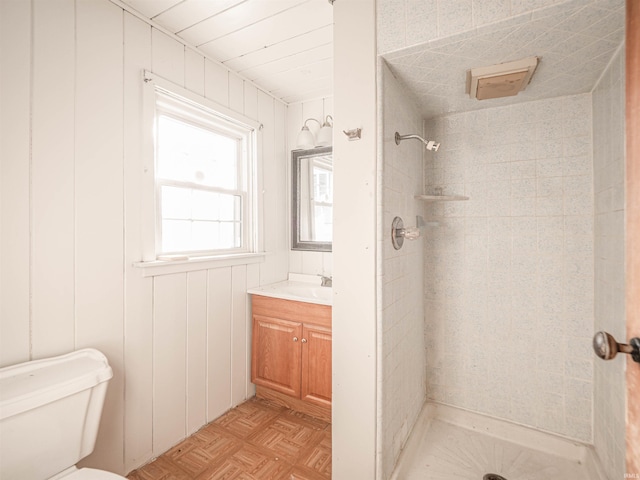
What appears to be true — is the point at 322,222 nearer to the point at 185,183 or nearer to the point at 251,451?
the point at 185,183

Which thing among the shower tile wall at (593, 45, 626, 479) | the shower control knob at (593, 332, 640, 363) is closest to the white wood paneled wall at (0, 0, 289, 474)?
the shower control knob at (593, 332, 640, 363)

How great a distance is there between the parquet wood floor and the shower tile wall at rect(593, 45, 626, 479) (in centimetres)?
135

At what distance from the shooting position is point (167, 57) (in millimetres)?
1793

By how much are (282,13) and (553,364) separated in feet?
7.99

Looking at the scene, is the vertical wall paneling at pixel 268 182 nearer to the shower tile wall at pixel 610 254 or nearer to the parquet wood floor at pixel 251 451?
the parquet wood floor at pixel 251 451

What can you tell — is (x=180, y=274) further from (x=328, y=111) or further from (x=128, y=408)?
(x=328, y=111)

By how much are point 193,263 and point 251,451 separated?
1.16 metres

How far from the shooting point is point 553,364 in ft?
5.67

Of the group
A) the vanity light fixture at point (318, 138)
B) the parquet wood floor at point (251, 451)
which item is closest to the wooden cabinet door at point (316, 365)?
the parquet wood floor at point (251, 451)

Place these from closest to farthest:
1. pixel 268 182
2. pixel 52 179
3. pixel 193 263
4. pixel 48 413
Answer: pixel 48 413 < pixel 52 179 < pixel 193 263 < pixel 268 182

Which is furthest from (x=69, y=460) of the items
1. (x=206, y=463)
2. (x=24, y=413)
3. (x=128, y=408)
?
(x=206, y=463)

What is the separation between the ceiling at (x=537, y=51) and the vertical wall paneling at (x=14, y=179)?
1.51 metres

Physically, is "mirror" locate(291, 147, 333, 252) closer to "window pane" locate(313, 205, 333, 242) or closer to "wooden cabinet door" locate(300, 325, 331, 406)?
"window pane" locate(313, 205, 333, 242)

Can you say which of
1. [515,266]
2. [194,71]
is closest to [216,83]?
[194,71]
